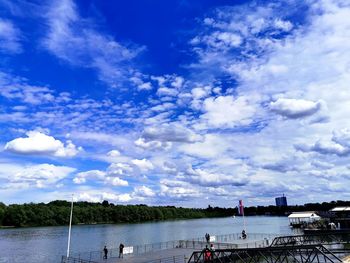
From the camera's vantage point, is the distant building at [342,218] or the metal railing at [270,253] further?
the distant building at [342,218]

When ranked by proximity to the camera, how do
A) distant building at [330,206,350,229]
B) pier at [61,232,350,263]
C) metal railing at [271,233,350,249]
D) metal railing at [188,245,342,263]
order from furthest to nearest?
distant building at [330,206,350,229] → metal railing at [271,233,350,249] → pier at [61,232,350,263] → metal railing at [188,245,342,263]

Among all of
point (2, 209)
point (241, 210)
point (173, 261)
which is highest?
point (2, 209)

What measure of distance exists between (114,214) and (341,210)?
119m

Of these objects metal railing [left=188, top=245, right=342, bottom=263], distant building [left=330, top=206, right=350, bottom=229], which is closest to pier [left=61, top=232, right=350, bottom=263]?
metal railing [left=188, top=245, right=342, bottom=263]

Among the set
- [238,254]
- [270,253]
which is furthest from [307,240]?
[270,253]

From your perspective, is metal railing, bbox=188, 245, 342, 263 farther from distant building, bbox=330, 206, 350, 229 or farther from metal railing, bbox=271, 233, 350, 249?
distant building, bbox=330, 206, 350, 229

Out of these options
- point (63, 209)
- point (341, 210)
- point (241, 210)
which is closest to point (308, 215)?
point (341, 210)

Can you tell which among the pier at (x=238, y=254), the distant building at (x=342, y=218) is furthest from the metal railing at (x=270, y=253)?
the distant building at (x=342, y=218)

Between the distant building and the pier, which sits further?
the distant building

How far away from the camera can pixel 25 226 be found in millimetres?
154125

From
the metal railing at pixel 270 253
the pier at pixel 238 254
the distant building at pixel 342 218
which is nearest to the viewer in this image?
the metal railing at pixel 270 253

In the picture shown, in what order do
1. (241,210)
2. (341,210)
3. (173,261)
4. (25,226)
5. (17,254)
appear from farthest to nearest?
(25,226) → (341,210) → (241,210) → (17,254) → (173,261)

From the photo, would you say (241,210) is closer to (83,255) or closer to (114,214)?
(83,255)

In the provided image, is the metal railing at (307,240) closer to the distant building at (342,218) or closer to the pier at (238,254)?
the pier at (238,254)
